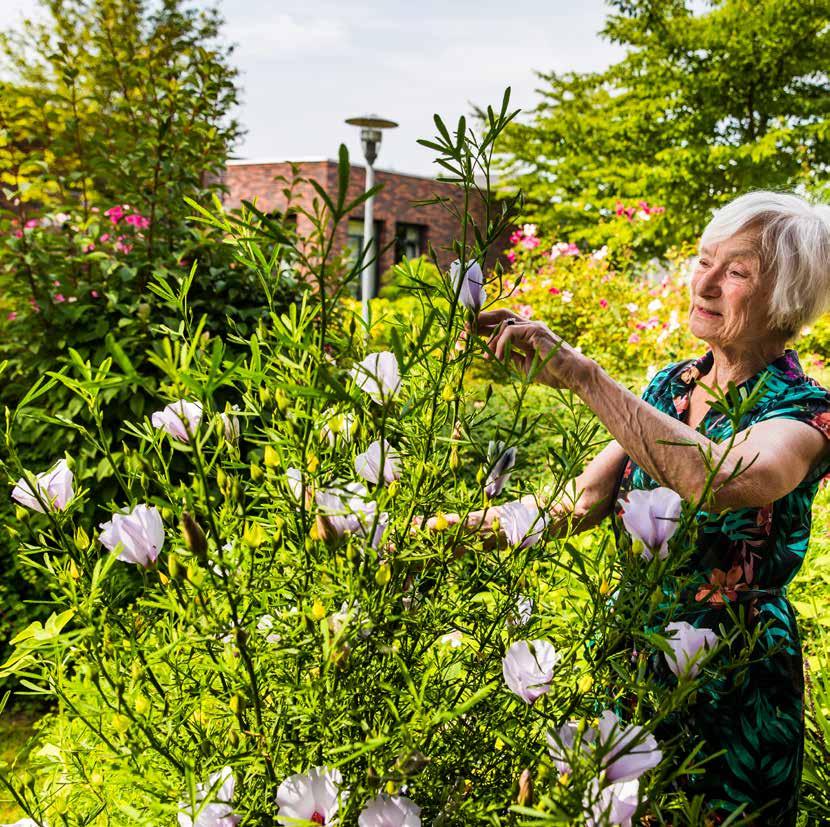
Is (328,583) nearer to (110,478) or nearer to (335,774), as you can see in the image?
(335,774)

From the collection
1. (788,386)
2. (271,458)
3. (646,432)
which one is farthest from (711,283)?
(271,458)

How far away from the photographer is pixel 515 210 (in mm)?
929

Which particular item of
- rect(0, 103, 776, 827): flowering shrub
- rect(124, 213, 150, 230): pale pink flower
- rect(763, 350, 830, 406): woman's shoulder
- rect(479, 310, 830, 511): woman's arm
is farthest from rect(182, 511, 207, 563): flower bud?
rect(124, 213, 150, 230): pale pink flower

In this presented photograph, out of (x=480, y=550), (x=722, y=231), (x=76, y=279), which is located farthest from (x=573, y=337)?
(x=480, y=550)

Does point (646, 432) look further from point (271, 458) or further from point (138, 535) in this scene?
point (138, 535)

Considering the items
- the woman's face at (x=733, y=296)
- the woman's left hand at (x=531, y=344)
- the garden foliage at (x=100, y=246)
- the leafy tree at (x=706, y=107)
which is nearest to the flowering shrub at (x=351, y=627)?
the woman's left hand at (x=531, y=344)

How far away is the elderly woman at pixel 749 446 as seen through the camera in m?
1.38

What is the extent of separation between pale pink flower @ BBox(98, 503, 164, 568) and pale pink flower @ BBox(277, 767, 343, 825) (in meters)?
0.30

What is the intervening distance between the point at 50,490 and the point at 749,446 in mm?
1232

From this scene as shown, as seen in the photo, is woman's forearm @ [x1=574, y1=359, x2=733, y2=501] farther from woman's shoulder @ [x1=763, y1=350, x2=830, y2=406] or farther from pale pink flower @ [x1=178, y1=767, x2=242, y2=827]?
pale pink flower @ [x1=178, y1=767, x2=242, y2=827]

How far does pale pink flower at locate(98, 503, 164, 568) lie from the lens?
2.95 feet

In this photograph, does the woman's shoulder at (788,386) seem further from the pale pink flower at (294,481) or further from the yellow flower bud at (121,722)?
the yellow flower bud at (121,722)

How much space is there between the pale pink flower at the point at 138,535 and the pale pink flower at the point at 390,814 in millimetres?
366

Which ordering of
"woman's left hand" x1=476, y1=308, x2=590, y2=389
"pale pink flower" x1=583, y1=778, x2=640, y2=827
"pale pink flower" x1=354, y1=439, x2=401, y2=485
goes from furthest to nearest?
"woman's left hand" x1=476, y1=308, x2=590, y2=389, "pale pink flower" x1=354, y1=439, x2=401, y2=485, "pale pink flower" x1=583, y1=778, x2=640, y2=827
